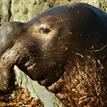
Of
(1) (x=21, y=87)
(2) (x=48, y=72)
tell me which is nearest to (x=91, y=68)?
(2) (x=48, y=72)

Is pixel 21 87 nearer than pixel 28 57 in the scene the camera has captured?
No

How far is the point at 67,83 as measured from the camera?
9.54 feet

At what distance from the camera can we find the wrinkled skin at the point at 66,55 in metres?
2.86

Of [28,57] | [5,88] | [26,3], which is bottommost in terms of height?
[26,3]

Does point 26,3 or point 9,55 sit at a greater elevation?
point 9,55

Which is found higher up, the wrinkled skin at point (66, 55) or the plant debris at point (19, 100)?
the wrinkled skin at point (66, 55)

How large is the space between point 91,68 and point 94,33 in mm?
190

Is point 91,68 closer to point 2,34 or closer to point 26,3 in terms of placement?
A: point 2,34

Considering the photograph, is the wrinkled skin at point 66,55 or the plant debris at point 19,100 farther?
the plant debris at point 19,100

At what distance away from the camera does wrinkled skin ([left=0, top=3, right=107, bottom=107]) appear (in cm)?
286

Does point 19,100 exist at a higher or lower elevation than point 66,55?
lower

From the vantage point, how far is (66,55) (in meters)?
2.89

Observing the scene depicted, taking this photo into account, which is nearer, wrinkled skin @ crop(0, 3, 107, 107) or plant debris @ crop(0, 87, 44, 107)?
wrinkled skin @ crop(0, 3, 107, 107)

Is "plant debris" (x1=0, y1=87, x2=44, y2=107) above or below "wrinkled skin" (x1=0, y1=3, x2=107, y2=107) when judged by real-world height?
below
